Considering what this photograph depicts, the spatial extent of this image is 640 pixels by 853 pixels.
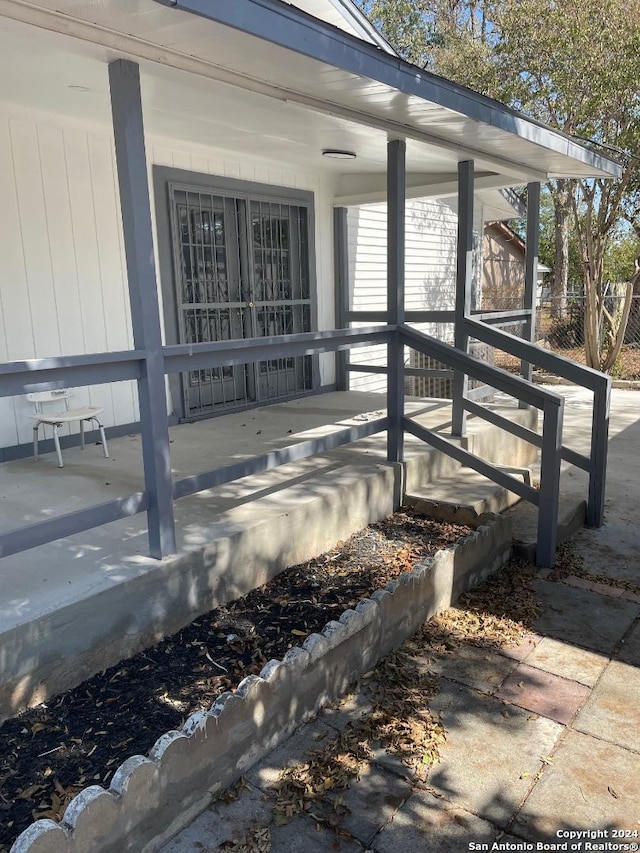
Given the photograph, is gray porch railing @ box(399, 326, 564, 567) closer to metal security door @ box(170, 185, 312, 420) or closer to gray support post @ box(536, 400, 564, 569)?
gray support post @ box(536, 400, 564, 569)

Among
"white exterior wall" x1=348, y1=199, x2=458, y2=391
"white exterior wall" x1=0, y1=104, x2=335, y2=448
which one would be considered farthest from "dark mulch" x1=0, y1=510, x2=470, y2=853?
"white exterior wall" x1=348, y1=199, x2=458, y2=391

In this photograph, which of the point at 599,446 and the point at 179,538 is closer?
the point at 179,538

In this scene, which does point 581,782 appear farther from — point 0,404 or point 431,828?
point 0,404

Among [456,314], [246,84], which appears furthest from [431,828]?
[456,314]

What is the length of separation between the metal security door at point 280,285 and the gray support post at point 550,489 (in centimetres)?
313

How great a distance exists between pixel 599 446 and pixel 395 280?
1819 mm

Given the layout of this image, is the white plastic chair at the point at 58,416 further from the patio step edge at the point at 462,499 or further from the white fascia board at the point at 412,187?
the white fascia board at the point at 412,187

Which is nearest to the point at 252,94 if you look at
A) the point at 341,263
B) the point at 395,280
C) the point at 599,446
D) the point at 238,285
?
the point at 395,280

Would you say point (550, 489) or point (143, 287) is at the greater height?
point (143, 287)

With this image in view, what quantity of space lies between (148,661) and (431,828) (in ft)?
→ 4.20

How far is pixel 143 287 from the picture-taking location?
2828 mm

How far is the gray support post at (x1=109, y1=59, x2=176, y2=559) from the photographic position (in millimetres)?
2695

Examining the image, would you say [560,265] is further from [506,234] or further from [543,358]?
[543,358]

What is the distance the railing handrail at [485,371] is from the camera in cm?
406
